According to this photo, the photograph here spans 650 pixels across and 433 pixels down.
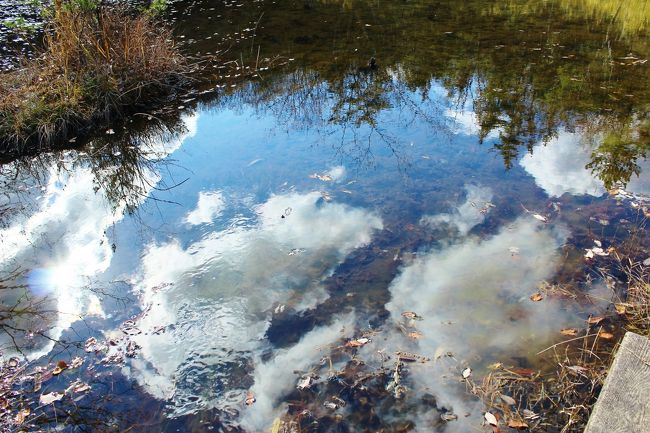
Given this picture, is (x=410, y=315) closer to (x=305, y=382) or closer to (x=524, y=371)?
(x=524, y=371)

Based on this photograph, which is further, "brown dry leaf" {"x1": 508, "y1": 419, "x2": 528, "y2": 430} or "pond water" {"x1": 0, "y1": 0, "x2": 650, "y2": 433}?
"pond water" {"x1": 0, "y1": 0, "x2": 650, "y2": 433}

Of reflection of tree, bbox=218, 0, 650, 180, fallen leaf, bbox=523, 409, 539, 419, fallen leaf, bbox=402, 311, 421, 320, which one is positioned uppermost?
reflection of tree, bbox=218, 0, 650, 180

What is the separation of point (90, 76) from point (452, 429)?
798 centimetres

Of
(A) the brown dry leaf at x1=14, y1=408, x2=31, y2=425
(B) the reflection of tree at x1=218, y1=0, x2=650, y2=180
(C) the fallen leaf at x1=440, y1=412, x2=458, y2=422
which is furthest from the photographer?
(B) the reflection of tree at x1=218, y1=0, x2=650, y2=180

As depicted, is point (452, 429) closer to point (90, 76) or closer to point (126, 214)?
point (126, 214)

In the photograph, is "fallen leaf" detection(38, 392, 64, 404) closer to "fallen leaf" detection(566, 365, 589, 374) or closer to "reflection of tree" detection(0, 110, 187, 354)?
"reflection of tree" detection(0, 110, 187, 354)

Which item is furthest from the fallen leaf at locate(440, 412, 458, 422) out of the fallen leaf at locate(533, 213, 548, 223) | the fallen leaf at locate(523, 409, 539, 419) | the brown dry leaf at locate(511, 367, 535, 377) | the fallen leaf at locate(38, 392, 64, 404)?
the fallen leaf at locate(38, 392, 64, 404)

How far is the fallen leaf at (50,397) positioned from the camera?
141 inches

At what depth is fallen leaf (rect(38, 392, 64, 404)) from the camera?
359 centimetres

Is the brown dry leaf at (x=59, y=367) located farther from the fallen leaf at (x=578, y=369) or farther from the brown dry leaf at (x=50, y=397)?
the fallen leaf at (x=578, y=369)

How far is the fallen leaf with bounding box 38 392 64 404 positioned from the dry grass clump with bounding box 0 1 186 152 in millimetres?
5171

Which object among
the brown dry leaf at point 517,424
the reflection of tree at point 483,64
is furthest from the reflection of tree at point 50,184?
the brown dry leaf at point 517,424

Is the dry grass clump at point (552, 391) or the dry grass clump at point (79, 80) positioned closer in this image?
the dry grass clump at point (552, 391)

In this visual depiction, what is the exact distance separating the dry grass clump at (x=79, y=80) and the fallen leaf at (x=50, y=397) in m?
5.17
